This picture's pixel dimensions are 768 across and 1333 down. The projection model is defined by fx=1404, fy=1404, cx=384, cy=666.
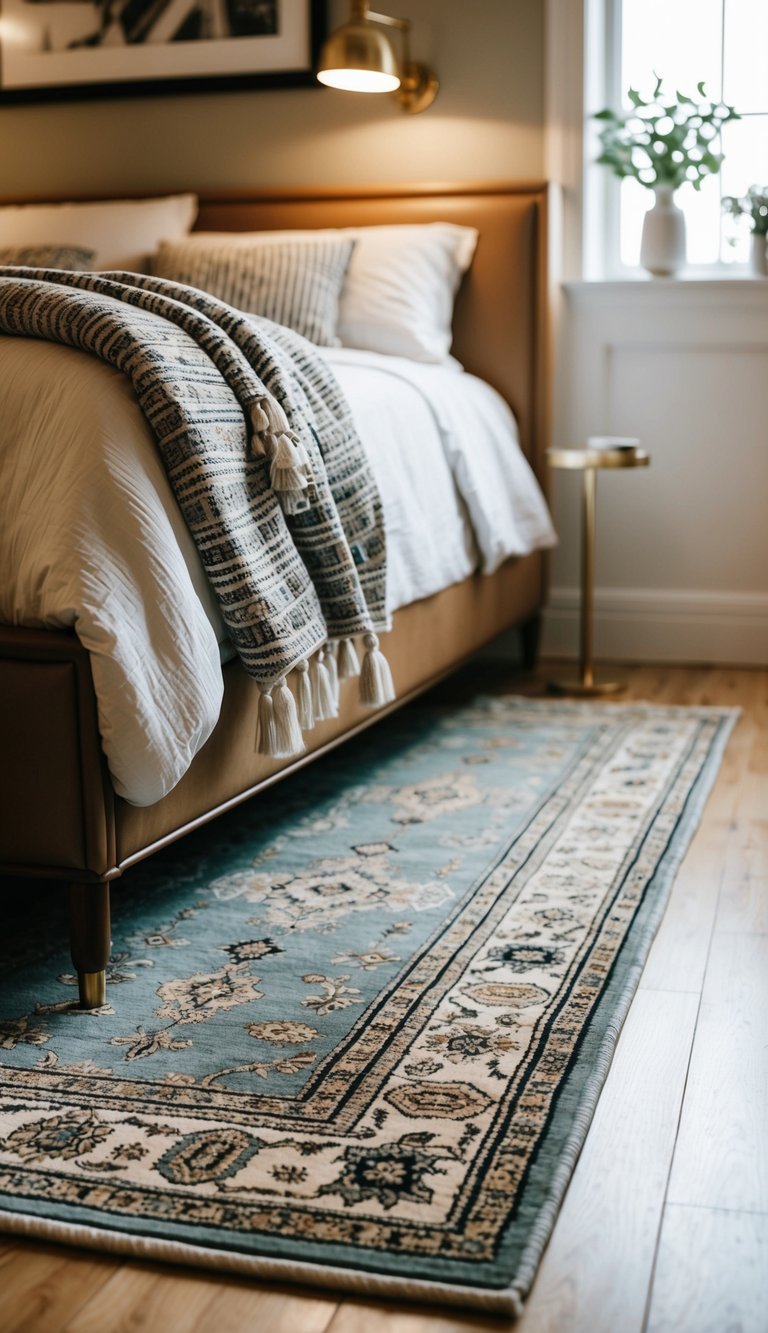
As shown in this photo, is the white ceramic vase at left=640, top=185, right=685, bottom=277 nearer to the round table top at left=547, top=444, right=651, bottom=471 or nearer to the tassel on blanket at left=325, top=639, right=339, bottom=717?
the round table top at left=547, top=444, right=651, bottom=471

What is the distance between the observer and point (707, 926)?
1879 millimetres

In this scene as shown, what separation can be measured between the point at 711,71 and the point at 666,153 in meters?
0.33

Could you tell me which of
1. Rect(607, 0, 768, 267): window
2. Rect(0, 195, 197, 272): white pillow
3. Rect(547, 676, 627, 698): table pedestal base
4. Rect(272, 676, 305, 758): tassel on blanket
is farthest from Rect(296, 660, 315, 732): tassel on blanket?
Rect(607, 0, 768, 267): window

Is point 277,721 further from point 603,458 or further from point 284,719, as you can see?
point 603,458

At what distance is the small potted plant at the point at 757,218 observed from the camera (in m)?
3.61

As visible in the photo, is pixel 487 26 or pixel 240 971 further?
pixel 487 26

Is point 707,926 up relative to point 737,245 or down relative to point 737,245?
down

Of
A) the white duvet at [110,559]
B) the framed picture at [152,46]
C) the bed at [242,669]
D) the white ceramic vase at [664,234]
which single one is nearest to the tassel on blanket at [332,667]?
the bed at [242,669]

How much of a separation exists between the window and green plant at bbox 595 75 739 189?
0.25ft

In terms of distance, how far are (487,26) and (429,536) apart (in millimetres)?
1720

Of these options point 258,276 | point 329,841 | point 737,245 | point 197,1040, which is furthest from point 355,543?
point 737,245

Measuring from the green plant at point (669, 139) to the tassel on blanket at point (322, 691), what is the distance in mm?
2184

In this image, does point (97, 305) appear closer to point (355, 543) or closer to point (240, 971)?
point (355, 543)

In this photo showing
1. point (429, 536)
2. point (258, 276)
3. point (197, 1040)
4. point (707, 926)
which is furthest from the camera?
point (258, 276)
